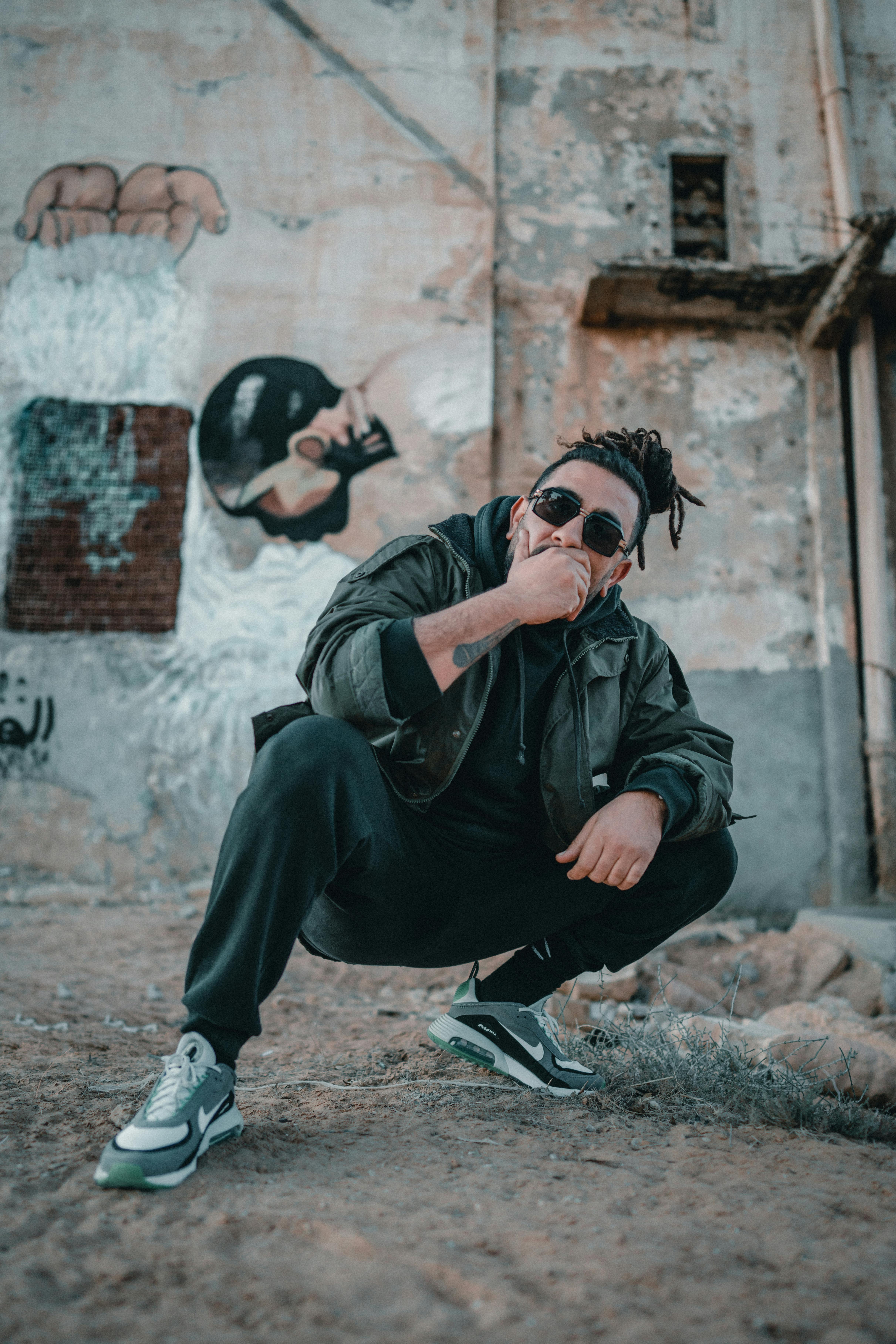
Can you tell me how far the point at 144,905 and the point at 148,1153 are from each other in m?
3.79

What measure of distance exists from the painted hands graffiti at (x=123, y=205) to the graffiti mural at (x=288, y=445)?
111 centimetres

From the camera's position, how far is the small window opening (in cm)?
586

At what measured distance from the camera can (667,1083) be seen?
1926 mm

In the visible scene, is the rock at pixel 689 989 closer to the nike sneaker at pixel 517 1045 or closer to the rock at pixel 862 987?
the rock at pixel 862 987

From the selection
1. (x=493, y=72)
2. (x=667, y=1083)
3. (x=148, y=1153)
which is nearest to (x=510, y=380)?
(x=493, y=72)

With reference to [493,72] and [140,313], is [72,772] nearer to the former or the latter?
[140,313]

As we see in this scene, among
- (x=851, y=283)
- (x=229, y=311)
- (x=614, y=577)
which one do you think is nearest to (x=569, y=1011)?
(x=614, y=577)

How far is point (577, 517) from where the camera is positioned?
1.90 m

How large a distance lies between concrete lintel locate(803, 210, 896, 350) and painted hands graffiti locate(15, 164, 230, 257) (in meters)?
4.08

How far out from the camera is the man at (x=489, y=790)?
58.4 inches

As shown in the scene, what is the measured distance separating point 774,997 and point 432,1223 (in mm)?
3010

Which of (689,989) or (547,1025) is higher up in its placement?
(547,1025)

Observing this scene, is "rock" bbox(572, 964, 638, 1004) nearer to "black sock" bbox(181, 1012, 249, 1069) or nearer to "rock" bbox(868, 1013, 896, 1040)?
"rock" bbox(868, 1013, 896, 1040)

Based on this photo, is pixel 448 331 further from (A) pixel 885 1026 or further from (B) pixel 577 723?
(A) pixel 885 1026
